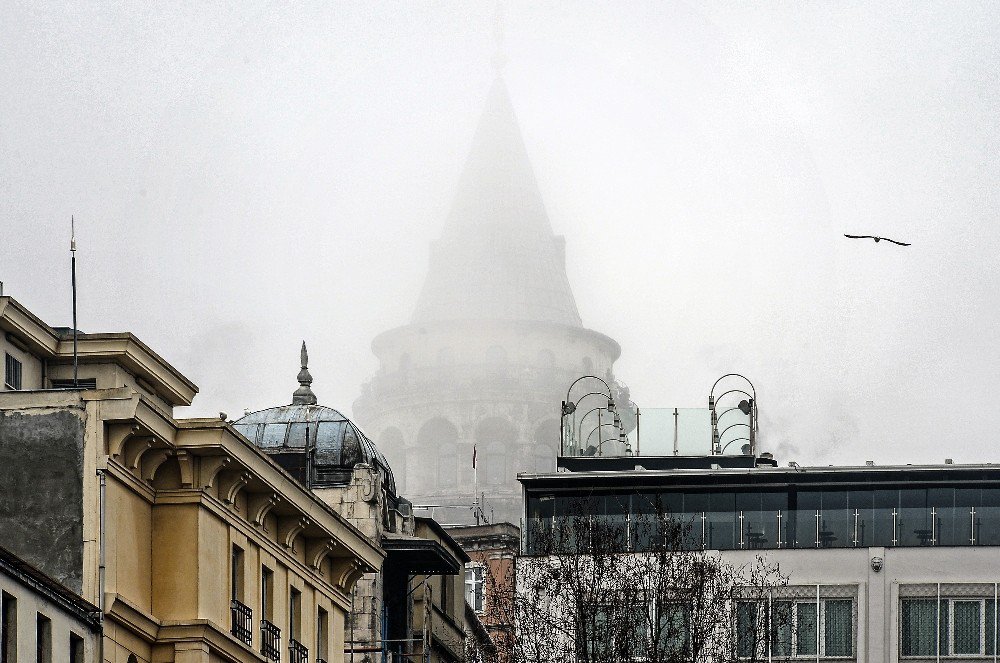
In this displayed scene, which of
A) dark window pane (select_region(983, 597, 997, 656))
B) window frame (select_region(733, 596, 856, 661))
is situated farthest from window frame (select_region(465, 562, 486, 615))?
dark window pane (select_region(983, 597, 997, 656))

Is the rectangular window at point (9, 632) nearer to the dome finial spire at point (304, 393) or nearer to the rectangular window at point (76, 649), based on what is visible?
the rectangular window at point (76, 649)

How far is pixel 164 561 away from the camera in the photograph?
52500mm

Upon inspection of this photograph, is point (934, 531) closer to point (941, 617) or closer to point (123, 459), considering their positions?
point (941, 617)

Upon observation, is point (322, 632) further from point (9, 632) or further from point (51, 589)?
point (9, 632)

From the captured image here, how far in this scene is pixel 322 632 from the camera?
64.1 meters

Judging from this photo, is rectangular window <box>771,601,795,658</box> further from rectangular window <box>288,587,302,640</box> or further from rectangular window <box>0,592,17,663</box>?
rectangular window <box>0,592,17,663</box>

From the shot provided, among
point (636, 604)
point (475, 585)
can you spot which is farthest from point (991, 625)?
point (475, 585)

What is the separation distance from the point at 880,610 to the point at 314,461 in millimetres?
17828

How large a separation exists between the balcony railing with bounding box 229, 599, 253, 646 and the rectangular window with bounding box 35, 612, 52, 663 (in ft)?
31.8

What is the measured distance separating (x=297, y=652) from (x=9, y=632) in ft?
60.1

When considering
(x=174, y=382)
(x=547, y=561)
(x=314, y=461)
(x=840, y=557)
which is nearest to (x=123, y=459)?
(x=174, y=382)

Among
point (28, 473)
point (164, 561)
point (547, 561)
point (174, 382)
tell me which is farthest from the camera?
point (547, 561)

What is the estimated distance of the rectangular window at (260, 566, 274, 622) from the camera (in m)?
58.0

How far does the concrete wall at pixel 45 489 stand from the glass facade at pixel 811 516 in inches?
1433
